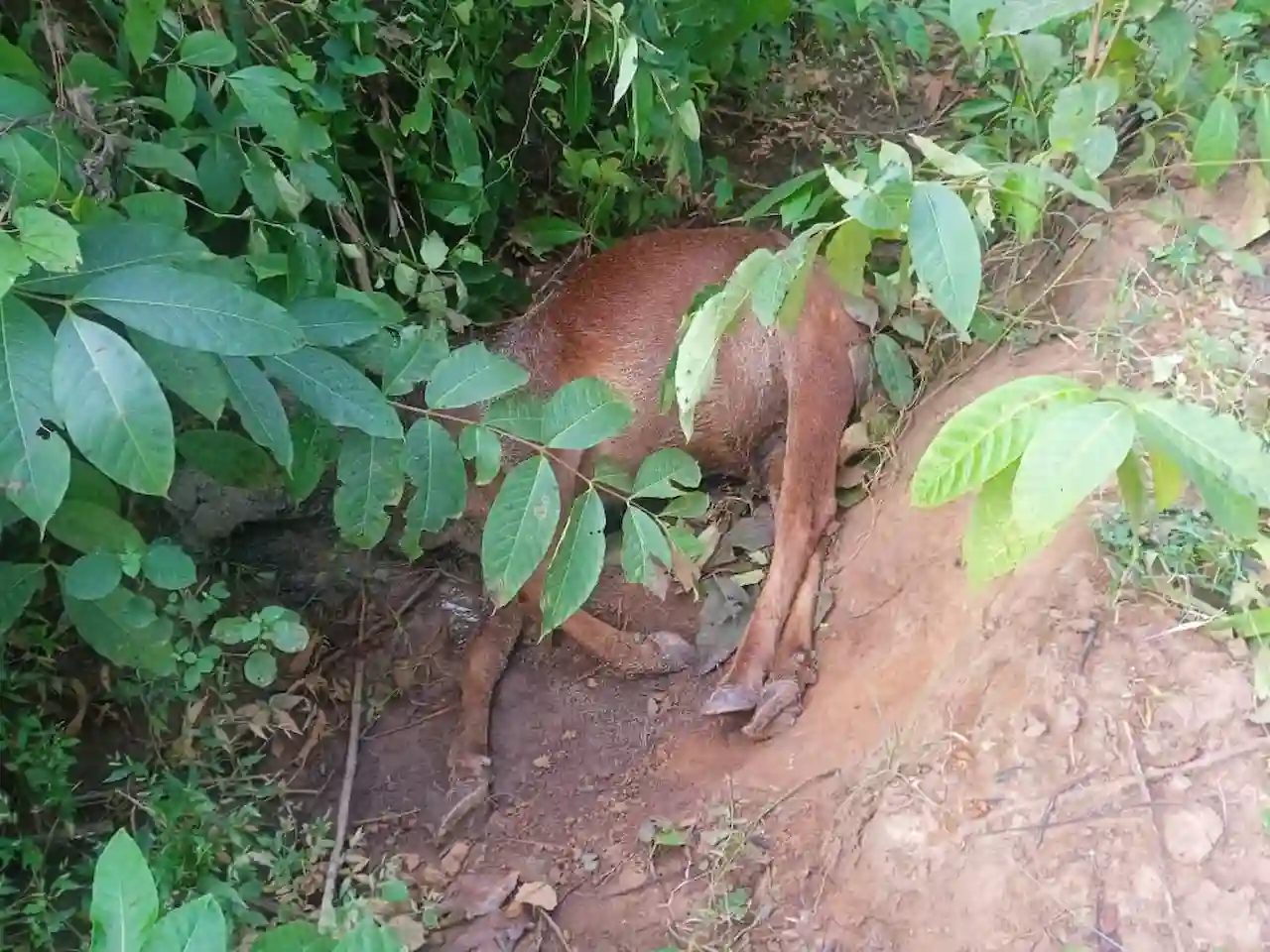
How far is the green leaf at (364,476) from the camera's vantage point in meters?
1.96

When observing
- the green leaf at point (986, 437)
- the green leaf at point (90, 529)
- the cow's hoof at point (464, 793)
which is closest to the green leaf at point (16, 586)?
the green leaf at point (90, 529)

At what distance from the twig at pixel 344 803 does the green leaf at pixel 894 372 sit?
1.77m

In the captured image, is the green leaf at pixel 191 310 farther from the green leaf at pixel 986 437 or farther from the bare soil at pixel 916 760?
the bare soil at pixel 916 760

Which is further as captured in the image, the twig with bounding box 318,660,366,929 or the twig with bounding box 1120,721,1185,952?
the twig with bounding box 318,660,366,929

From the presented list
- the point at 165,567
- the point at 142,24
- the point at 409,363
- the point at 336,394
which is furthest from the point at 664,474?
the point at 142,24

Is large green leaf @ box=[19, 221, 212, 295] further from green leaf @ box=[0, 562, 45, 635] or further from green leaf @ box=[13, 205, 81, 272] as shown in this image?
green leaf @ box=[0, 562, 45, 635]

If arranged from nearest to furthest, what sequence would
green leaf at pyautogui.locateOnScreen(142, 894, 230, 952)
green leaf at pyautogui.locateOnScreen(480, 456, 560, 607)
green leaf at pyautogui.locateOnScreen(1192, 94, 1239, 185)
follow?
green leaf at pyautogui.locateOnScreen(142, 894, 230, 952) → green leaf at pyautogui.locateOnScreen(480, 456, 560, 607) → green leaf at pyautogui.locateOnScreen(1192, 94, 1239, 185)

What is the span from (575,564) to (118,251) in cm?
90

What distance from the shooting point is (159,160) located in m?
2.07

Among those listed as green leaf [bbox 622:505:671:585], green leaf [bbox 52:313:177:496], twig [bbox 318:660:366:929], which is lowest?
twig [bbox 318:660:366:929]

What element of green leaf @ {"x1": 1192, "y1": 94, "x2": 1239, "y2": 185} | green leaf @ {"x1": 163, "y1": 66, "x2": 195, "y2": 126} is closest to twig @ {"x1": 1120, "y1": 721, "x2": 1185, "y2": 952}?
green leaf @ {"x1": 1192, "y1": 94, "x2": 1239, "y2": 185}

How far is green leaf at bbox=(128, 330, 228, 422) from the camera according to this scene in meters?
1.66

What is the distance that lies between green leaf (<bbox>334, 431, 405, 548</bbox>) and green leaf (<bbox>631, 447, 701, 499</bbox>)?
48cm

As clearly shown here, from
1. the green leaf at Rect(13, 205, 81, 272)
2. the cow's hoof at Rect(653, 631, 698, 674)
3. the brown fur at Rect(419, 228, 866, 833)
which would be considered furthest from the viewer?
the cow's hoof at Rect(653, 631, 698, 674)
